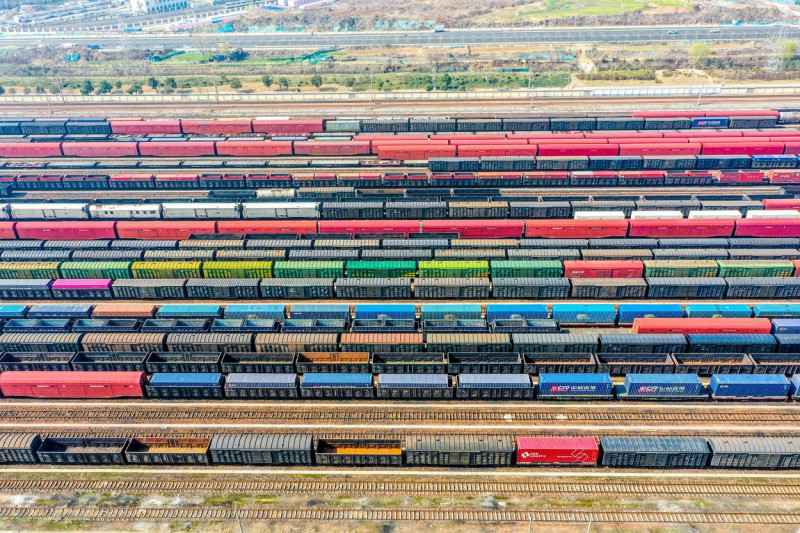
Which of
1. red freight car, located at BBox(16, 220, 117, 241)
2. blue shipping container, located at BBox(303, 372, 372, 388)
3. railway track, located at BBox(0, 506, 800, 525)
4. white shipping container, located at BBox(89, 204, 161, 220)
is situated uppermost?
white shipping container, located at BBox(89, 204, 161, 220)

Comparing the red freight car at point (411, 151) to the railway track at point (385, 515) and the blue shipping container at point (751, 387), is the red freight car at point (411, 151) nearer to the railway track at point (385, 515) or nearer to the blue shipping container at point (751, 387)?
the blue shipping container at point (751, 387)

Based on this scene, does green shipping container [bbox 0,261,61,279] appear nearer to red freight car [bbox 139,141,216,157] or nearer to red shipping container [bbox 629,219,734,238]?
red freight car [bbox 139,141,216,157]

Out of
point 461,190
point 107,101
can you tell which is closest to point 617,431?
point 461,190

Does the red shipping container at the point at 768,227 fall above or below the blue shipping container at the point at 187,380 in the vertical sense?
above

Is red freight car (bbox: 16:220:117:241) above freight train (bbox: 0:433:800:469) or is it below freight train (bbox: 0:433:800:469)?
above

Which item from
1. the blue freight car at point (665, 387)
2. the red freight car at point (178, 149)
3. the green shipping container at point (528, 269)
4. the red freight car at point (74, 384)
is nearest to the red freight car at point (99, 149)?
the red freight car at point (178, 149)

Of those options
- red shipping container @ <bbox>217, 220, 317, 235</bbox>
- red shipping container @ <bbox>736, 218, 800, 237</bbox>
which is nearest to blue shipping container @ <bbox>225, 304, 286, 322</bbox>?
red shipping container @ <bbox>217, 220, 317, 235</bbox>

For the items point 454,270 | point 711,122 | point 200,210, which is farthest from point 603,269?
point 711,122
